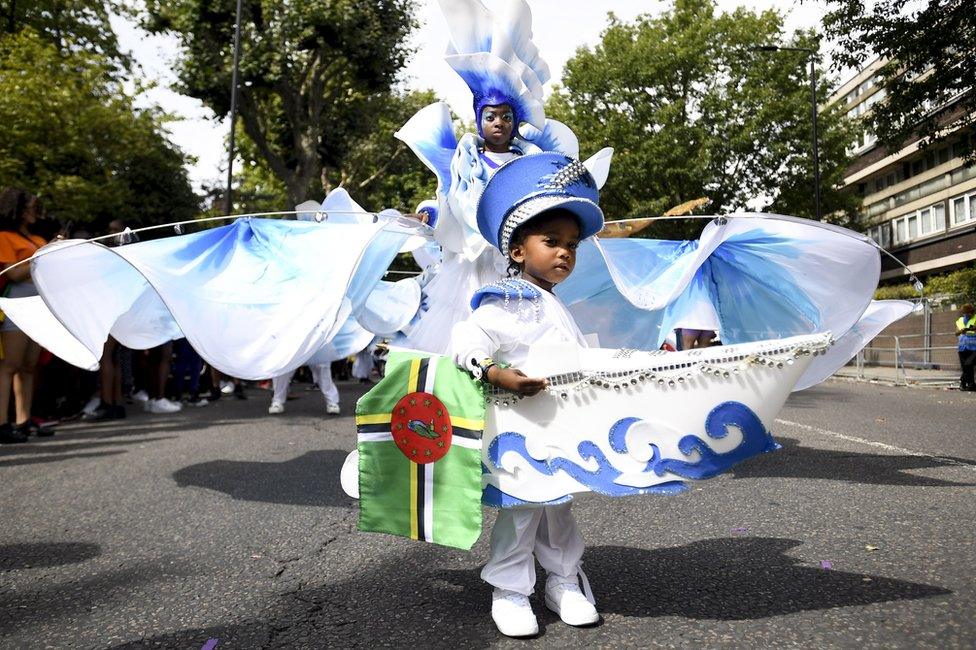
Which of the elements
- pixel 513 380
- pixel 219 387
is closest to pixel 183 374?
pixel 219 387

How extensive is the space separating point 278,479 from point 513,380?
3.14 meters

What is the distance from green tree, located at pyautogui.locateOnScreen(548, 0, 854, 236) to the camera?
73.1 feet

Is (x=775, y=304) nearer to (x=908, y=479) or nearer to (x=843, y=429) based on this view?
(x=908, y=479)

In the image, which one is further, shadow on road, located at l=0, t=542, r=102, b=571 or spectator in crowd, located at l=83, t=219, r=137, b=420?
spectator in crowd, located at l=83, t=219, r=137, b=420

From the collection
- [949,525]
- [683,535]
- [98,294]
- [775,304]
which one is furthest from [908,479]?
[98,294]

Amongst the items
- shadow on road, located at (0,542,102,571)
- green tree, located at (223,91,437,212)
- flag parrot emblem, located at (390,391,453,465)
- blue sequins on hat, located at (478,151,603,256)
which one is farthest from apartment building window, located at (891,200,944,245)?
shadow on road, located at (0,542,102,571)

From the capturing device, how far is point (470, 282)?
3.91 meters

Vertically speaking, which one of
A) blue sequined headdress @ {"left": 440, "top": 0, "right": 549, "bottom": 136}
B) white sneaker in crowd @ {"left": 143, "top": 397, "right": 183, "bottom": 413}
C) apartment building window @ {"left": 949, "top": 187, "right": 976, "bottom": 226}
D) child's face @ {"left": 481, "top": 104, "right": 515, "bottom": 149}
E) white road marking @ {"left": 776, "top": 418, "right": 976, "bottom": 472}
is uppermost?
apartment building window @ {"left": 949, "top": 187, "right": 976, "bottom": 226}

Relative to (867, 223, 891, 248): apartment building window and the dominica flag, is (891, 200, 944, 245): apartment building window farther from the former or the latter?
the dominica flag

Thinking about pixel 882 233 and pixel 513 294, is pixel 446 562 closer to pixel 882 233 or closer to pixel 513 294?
pixel 513 294

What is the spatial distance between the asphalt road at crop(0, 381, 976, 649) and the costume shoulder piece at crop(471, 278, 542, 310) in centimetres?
100

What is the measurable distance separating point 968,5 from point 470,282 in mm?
8402

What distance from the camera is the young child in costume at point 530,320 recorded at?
229 cm

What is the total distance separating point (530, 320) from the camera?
7.76 feet
